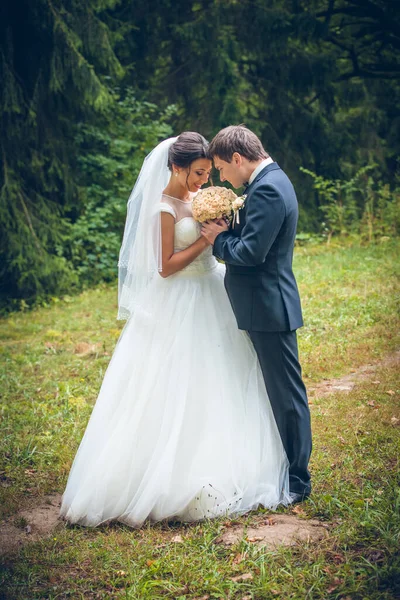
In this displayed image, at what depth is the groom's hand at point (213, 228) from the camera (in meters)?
3.63

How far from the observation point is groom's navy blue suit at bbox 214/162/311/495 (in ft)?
11.0

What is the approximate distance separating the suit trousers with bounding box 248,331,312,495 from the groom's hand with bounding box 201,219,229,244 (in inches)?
24.2

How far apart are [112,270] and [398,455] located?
29.1 feet

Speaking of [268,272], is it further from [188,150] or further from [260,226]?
[188,150]

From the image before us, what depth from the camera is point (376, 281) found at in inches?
341

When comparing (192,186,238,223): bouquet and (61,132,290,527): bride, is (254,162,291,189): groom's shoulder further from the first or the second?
(61,132,290,527): bride

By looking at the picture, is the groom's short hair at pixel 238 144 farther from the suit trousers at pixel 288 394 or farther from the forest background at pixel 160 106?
the forest background at pixel 160 106

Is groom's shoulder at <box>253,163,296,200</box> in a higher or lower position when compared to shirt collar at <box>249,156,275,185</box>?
lower

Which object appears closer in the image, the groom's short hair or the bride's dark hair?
the groom's short hair

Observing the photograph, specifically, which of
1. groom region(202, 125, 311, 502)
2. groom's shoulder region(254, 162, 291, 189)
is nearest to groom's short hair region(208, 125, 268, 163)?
groom region(202, 125, 311, 502)

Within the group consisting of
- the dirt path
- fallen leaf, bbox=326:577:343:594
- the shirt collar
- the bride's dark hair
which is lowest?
the dirt path

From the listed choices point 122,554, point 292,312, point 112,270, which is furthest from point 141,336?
point 112,270

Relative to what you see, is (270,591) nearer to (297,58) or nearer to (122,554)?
(122,554)

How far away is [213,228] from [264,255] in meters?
0.43
